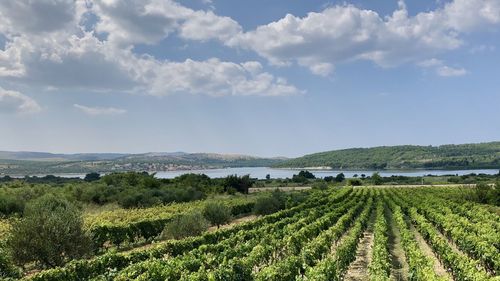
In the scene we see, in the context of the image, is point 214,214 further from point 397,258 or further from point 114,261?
point 114,261

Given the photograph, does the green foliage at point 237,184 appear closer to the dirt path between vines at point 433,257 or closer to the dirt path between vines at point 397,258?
the dirt path between vines at point 397,258

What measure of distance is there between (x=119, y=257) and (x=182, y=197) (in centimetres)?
4614

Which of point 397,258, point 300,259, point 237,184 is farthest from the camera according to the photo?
point 237,184

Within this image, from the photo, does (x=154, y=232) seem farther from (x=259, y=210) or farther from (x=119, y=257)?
(x=259, y=210)

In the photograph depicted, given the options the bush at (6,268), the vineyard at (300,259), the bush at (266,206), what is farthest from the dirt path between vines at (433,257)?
the bush at (266,206)

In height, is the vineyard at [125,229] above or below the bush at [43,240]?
below

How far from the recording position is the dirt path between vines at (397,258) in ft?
65.5

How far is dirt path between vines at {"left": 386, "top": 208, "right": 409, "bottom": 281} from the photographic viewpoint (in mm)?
19950

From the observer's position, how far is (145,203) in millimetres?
58250

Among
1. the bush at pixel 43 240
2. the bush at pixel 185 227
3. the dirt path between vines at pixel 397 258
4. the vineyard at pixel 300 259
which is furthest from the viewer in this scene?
the bush at pixel 185 227

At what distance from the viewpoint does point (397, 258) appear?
78.9ft

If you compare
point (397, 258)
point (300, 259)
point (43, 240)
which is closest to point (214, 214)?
point (397, 258)

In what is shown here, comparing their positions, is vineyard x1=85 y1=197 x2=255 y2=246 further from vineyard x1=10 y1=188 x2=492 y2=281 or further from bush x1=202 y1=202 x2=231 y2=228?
vineyard x1=10 y1=188 x2=492 y2=281

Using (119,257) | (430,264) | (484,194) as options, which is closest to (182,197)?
(484,194)
